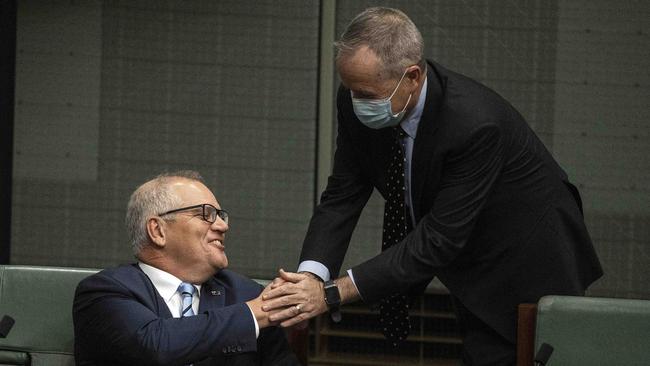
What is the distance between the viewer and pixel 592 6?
4.57 meters

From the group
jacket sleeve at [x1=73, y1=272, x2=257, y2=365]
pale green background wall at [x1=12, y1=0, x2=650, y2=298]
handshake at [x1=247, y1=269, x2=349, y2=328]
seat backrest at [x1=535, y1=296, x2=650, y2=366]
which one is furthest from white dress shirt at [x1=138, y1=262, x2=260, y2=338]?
pale green background wall at [x1=12, y1=0, x2=650, y2=298]

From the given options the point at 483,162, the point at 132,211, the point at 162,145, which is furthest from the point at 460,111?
the point at 162,145

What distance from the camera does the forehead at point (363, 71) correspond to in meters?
2.39

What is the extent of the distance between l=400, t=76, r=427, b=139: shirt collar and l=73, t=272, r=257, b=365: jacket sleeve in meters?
0.58

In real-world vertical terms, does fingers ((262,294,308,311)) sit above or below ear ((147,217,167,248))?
below

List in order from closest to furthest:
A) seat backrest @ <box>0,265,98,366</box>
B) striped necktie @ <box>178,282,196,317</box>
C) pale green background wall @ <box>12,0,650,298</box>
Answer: striped necktie @ <box>178,282,196,317</box>, seat backrest @ <box>0,265,98,366</box>, pale green background wall @ <box>12,0,650,298</box>

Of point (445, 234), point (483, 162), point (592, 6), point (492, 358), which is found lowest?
point (492, 358)

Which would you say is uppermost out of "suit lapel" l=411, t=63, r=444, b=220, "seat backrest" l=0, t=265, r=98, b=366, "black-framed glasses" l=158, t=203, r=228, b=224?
"suit lapel" l=411, t=63, r=444, b=220

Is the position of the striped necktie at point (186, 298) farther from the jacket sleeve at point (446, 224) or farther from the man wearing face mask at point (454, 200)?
the jacket sleeve at point (446, 224)

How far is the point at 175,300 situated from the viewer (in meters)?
2.62

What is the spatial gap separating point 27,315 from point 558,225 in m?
1.38

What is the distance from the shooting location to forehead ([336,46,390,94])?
7.84 feet

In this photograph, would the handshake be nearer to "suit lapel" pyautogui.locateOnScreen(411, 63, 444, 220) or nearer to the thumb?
the thumb

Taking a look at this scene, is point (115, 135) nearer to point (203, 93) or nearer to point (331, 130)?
point (203, 93)
